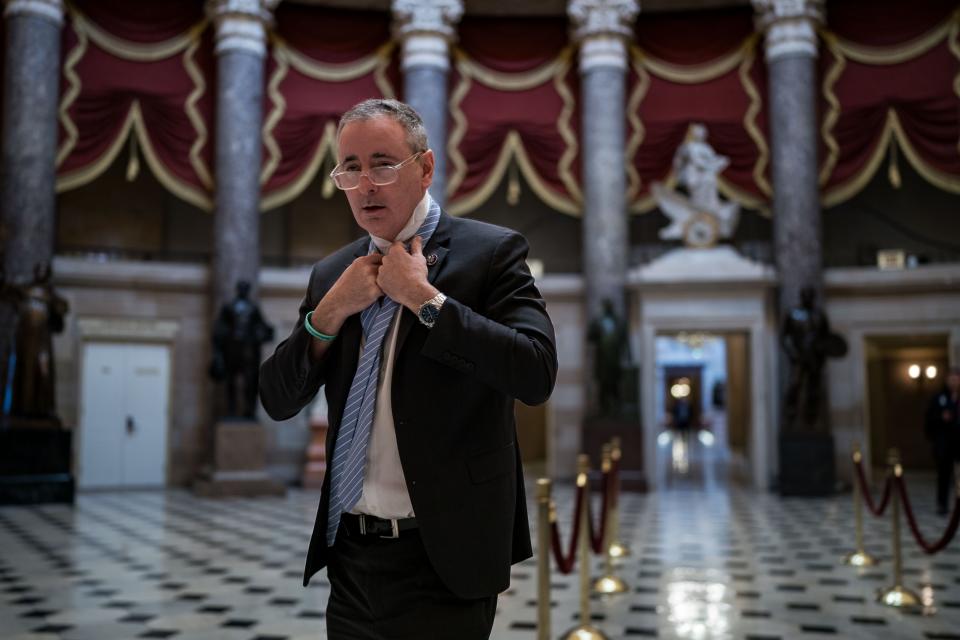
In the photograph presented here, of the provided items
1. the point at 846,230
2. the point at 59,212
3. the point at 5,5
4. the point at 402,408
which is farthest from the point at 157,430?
the point at 402,408

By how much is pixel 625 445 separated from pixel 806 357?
302cm

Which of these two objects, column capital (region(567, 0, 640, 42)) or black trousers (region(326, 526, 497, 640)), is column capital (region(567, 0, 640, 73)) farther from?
black trousers (region(326, 526, 497, 640))

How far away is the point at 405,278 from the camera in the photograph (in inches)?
66.7

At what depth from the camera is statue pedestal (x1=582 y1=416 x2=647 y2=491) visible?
14.5 metres

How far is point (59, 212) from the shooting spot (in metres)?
17.5

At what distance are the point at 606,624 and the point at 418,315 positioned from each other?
4.69m

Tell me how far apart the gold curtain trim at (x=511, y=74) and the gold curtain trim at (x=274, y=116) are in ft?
10.2

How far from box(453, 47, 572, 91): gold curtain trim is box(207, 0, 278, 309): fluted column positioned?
11.7ft

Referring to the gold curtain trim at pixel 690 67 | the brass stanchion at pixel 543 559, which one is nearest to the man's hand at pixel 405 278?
the brass stanchion at pixel 543 559

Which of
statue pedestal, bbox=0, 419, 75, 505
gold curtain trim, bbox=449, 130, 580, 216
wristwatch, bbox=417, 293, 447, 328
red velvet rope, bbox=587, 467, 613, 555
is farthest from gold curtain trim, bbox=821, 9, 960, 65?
wristwatch, bbox=417, 293, 447, 328

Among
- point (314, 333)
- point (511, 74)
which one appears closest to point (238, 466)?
point (511, 74)

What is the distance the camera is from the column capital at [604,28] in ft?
53.1

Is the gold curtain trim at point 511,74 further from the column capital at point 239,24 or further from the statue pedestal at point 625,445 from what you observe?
the statue pedestal at point 625,445

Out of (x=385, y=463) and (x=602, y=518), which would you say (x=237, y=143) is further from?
(x=385, y=463)
